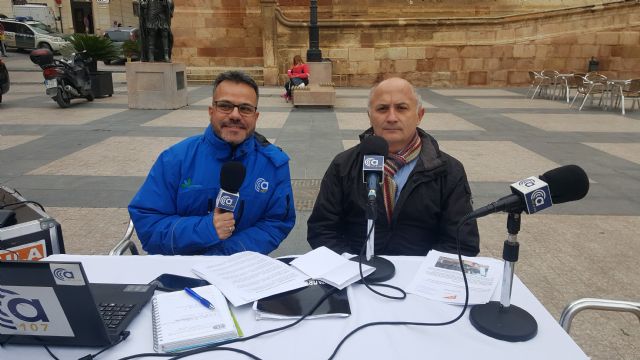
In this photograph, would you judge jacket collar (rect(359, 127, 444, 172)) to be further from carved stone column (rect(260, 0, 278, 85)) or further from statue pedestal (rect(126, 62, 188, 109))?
carved stone column (rect(260, 0, 278, 85))

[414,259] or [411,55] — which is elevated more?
[411,55]

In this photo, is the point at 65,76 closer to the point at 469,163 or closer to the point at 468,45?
the point at 469,163

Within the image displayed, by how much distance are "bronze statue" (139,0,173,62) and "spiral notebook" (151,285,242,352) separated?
11.3 metres

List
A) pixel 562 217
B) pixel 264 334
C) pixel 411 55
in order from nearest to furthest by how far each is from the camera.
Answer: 1. pixel 264 334
2. pixel 562 217
3. pixel 411 55

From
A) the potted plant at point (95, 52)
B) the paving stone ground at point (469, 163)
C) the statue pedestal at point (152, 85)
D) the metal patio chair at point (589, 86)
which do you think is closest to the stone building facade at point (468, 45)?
the paving stone ground at point (469, 163)

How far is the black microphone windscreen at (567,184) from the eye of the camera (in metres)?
1.42

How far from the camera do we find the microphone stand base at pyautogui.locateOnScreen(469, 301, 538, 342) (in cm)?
153

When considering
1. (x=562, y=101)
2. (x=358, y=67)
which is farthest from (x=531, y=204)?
(x=358, y=67)

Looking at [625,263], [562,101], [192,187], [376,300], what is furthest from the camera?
[562,101]

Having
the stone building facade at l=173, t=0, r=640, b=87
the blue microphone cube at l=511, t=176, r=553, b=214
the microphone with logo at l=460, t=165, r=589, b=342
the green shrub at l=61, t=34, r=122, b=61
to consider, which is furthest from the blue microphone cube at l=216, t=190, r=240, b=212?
the stone building facade at l=173, t=0, r=640, b=87

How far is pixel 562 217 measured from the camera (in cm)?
482

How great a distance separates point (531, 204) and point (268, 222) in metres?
1.59

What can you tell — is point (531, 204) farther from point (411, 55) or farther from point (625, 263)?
point (411, 55)

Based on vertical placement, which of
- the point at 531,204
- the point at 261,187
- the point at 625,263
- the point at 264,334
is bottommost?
the point at 625,263
